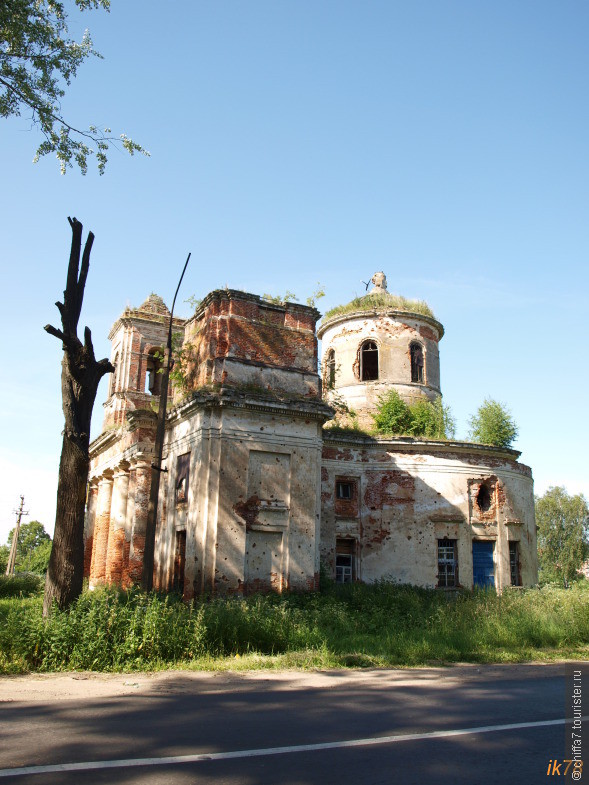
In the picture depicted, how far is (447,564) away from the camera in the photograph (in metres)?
21.9

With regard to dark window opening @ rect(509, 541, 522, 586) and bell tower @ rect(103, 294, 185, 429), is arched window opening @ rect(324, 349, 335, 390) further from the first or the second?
dark window opening @ rect(509, 541, 522, 586)

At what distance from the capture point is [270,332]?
18547 millimetres

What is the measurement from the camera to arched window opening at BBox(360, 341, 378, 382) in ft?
91.6

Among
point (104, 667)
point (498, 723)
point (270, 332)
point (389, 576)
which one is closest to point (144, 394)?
point (270, 332)

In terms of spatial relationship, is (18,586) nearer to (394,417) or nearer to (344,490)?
(344,490)

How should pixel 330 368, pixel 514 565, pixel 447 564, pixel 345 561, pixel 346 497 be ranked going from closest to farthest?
pixel 345 561 < pixel 447 564 < pixel 346 497 < pixel 514 565 < pixel 330 368

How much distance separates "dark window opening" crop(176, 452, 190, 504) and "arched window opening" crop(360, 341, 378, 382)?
1132cm

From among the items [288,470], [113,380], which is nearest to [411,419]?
[288,470]

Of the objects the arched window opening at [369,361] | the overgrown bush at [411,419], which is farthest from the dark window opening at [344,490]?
the arched window opening at [369,361]

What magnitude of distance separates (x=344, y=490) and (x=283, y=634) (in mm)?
10198

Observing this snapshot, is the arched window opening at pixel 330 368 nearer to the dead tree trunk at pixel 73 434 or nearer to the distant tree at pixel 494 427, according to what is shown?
the distant tree at pixel 494 427

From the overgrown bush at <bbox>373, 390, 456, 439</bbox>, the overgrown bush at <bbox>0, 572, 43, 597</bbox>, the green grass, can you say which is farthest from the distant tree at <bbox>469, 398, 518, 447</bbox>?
the overgrown bush at <bbox>0, 572, 43, 597</bbox>

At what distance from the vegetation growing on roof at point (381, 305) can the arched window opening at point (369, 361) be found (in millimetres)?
1620

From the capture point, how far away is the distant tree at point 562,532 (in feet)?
160
